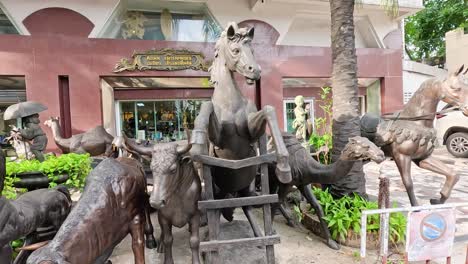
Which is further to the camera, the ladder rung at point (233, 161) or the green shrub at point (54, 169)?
the green shrub at point (54, 169)

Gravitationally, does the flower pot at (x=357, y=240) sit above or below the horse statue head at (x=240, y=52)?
below

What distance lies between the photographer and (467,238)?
4094mm

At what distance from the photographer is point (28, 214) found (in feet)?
8.99

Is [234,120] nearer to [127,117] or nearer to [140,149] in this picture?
[140,149]

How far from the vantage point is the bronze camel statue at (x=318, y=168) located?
3070 millimetres

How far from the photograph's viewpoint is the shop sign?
949 cm

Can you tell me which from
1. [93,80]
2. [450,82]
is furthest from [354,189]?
[93,80]

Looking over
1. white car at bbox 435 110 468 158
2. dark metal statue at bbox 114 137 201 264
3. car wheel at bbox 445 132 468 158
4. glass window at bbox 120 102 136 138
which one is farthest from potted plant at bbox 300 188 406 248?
car wheel at bbox 445 132 468 158

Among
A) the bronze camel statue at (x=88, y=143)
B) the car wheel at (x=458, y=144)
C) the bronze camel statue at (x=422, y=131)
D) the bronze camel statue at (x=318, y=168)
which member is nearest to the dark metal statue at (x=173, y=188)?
the bronze camel statue at (x=318, y=168)

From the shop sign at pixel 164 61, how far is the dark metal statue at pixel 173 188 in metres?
7.29

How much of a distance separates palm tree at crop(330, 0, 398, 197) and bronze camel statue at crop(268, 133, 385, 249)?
30.3 inches

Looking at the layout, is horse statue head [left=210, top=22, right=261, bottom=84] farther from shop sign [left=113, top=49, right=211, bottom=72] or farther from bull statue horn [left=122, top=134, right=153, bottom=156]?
shop sign [left=113, top=49, right=211, bottom=72]

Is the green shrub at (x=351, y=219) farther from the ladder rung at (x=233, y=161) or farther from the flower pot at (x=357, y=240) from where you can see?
the ladder rung at (x=233, y=161)

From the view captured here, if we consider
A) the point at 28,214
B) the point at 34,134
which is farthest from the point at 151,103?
the point at 28,214
